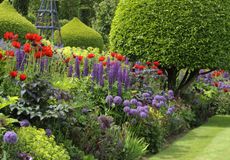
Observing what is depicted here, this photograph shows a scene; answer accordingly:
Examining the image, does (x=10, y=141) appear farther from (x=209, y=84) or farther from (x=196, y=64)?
(x=209, y=84)

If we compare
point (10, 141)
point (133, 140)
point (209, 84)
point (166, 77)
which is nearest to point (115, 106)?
point (133, 140)

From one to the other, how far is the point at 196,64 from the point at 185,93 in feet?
5.10

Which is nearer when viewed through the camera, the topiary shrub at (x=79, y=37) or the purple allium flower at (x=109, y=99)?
the purple allium flower at (x=109, y=99)

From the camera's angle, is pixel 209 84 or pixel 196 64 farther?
pixel 209 84

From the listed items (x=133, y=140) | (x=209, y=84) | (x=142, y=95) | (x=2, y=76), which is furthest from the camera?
(x=209, y=84)

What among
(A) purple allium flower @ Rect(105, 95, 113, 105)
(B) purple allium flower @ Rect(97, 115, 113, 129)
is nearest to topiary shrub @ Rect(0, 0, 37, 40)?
(A) purple allium flower @ Rect(105, 95, 113, 105)

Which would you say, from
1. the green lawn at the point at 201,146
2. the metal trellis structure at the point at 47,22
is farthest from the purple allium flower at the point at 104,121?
the metal trellis structure at the point at 47,22

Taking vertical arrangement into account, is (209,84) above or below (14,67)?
below

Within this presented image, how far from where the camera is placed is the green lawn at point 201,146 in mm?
7735

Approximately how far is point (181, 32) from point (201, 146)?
363cm

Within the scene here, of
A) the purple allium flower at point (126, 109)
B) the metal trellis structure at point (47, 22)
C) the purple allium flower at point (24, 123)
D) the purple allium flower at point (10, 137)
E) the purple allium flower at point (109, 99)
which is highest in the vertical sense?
the metal trellis structure at point (47, 22)

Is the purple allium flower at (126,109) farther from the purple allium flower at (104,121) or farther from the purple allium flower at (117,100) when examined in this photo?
the purple allium flower at (104,121)

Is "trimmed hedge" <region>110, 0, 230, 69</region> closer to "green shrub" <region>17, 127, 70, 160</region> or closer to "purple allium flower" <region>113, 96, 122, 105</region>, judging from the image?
"purple allium flower" <region>113, 96, 122, 105</region>

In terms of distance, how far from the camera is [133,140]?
275 inches
